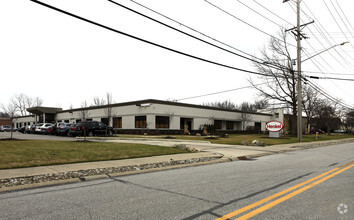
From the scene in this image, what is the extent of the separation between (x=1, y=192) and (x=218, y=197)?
4.81m

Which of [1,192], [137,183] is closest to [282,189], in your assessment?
[137,183]

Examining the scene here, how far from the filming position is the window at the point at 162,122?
38.2 meters

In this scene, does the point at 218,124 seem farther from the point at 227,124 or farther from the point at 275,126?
the point at 275,126

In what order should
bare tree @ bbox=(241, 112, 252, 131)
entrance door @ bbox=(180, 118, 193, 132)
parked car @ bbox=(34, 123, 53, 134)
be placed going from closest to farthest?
parked car @ bbox=(34, 123, 53, 134) → entrance door @ bbox=(180, 118, 193, 132) → bare tree @ bbox=(241, 112, 252, 131)

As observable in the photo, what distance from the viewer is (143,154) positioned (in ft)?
38.9

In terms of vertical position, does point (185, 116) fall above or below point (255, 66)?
below

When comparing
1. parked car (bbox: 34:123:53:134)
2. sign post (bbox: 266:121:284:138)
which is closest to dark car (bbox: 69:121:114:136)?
parked car (bbox: 34:123:53:134)

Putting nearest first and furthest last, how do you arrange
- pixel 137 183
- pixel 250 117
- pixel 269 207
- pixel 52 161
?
pixel 269 207
pixel 137 183
pixel 52 161
pixel 250 117

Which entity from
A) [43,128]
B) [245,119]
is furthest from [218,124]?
[43,128]

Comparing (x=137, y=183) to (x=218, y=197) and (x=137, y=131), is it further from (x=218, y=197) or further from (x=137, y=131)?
(x=137, y=131)

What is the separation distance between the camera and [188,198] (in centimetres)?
514

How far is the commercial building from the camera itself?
38.0m

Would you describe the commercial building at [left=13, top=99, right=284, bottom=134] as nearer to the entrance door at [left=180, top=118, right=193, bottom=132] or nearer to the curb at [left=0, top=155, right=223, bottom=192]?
the entrance door at [left=180, top=118, right=193, bottom=132]

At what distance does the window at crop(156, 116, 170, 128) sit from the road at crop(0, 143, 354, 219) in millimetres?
30745
